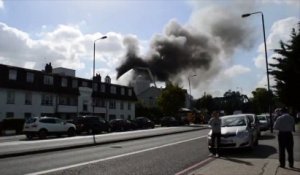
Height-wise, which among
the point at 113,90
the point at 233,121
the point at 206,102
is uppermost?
the point at 206,102

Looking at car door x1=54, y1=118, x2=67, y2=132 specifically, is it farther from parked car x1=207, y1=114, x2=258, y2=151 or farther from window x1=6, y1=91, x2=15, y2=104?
window x1=6, y1=91, x2=15, y2=104

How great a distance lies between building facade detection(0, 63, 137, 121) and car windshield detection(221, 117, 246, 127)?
104 ft

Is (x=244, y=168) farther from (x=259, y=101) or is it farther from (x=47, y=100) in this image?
(x=259, y=101)

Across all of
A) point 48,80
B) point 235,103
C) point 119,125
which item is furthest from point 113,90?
point 235,103

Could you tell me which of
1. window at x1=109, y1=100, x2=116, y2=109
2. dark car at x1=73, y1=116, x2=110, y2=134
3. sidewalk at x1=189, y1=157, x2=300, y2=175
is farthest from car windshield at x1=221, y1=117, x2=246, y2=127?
window at x1=109, y1=100, x2=116, y2=109

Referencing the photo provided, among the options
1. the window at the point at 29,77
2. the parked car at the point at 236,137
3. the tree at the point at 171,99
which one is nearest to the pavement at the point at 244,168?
the parked car at the point at 236,137

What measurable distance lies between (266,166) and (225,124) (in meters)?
6.37

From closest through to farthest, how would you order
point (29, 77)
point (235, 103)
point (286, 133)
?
point (286, 133)
point (29, 77)
point (235, 103)

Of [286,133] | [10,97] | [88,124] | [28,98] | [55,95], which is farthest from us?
[55,95]

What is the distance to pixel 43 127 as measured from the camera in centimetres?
3253

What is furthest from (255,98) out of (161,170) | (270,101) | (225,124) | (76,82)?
(161,170)

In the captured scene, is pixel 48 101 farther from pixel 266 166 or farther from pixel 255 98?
pixel 255 98

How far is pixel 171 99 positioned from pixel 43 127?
45086mm

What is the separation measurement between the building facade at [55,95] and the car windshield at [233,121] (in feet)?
104
